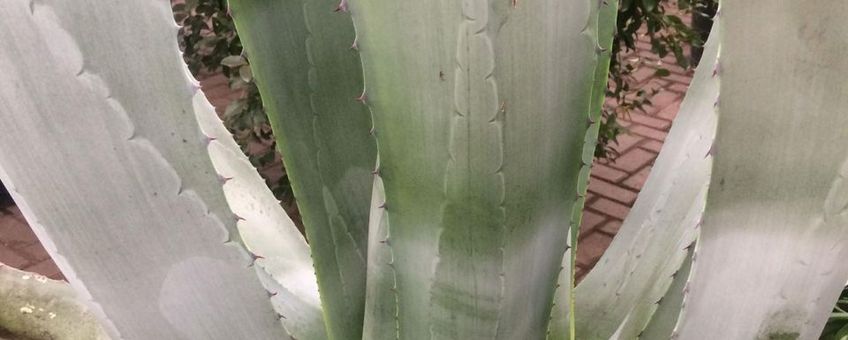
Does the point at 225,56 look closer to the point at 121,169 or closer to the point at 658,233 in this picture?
the point at 658,233

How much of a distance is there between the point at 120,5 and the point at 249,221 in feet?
1.95

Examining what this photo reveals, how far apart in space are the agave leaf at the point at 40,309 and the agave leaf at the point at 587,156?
2.95 ft

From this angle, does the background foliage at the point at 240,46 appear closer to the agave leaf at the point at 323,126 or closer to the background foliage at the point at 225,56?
the background foliage at the point at 225,56

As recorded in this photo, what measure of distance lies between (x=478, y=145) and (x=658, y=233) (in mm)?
529

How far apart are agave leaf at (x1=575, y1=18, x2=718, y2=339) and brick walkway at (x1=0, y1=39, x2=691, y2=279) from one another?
155cm

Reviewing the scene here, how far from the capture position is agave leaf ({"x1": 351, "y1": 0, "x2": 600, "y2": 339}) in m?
0.74

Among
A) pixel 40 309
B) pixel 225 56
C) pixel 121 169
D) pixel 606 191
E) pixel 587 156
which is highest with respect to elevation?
pixel 121 169

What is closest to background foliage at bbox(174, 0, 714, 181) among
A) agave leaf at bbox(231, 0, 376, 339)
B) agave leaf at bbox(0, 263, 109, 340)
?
agave leaf at bbox(0, 263, 109, 340)

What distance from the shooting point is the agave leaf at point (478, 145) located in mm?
735

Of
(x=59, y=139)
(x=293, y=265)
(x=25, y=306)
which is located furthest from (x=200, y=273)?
(x=25, y=306)

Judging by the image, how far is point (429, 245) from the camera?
88cm

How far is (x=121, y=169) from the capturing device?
32.8 inches

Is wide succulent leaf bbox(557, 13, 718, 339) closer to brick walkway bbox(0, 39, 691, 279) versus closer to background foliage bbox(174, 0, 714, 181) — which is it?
background foliage bbox(174, 0, 714, 181)

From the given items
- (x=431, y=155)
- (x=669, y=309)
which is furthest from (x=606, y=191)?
(x=431, y=155)
